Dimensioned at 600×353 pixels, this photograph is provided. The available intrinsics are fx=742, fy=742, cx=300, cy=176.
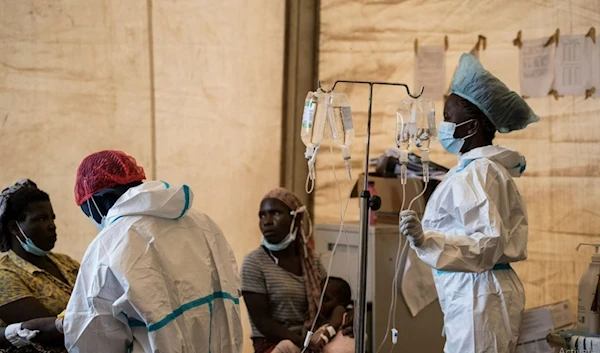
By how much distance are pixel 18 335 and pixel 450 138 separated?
1.77m

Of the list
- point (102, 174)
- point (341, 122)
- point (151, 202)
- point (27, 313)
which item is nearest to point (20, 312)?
point (27, 313)

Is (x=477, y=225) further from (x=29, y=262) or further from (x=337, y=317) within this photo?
(x=29, y=262)

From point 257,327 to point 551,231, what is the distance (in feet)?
5.56

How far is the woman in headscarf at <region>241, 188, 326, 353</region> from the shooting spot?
3398 millimetres

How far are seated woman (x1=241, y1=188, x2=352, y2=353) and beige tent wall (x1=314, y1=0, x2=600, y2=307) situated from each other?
66 cm

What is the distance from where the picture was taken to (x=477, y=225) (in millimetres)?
2715

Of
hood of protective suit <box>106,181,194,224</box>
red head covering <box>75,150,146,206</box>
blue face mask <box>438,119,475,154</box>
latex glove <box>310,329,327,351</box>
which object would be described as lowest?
latex glove <box>310,329,327,351</box>

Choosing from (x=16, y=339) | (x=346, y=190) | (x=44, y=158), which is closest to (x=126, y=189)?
(x=16, y=339)

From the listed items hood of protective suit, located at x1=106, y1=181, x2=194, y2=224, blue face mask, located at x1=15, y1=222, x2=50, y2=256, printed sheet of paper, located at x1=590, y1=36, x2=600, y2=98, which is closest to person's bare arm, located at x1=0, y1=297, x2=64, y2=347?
blue face mask, located at x1=15, y1=222, x2=50, y2=256

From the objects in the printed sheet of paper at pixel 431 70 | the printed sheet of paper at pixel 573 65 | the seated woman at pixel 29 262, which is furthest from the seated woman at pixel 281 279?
the printed sheet of paper at pixel 573 65

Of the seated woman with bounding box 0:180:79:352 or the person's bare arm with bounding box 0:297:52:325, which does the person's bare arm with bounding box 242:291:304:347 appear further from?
the person's bare arm with bounding box 0:297:52:325

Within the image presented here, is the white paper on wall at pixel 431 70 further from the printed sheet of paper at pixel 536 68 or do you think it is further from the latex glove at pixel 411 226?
the latex glove at pixel 411 226

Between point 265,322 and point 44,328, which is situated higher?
point 44,328

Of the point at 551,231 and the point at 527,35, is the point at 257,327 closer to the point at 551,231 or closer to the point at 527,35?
the point at 551,231
